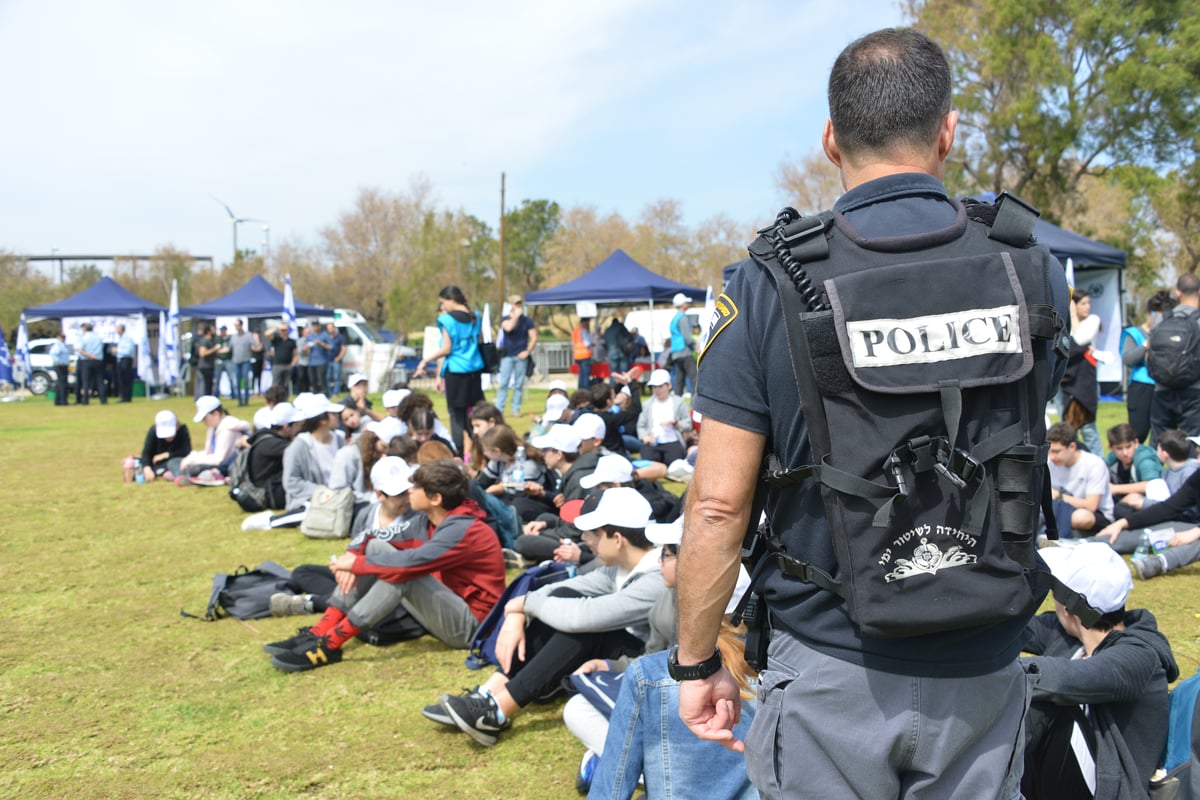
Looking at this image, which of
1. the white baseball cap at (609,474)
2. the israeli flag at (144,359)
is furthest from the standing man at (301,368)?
the white baseball cap at (609,474)

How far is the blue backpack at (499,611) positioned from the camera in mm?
4422

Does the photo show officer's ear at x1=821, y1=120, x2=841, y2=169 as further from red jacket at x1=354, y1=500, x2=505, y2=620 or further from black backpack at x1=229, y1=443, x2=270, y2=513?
black backpack at x1=229, y1=443, x2=270, y2=513

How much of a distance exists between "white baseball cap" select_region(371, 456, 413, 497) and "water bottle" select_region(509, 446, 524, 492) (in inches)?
80.0

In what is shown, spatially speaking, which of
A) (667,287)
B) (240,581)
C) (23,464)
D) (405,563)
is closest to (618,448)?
(240,581)

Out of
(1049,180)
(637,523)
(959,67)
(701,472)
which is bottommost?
(637,523)

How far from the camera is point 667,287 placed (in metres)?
20.4

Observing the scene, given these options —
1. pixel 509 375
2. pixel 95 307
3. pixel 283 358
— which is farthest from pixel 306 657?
pixel 95 307

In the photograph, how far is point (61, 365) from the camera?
23.3 meters

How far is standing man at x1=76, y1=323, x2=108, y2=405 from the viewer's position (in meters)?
23.4

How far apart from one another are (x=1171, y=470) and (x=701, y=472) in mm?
6697

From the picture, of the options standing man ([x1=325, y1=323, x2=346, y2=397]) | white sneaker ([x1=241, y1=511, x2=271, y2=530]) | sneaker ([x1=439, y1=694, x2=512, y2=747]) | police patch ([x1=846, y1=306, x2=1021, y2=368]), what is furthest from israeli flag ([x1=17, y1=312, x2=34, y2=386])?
police patch ([x1=846, y1=306, x2=1021, y2=368])

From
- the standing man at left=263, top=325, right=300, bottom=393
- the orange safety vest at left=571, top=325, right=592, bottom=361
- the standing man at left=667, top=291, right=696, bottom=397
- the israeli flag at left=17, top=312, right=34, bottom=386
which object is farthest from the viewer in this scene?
the israeli flag at left=17, top=312, right=34, bottom=386

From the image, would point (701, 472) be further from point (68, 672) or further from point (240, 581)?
point (240, 581)

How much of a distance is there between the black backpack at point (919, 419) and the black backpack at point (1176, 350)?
7.27 m
